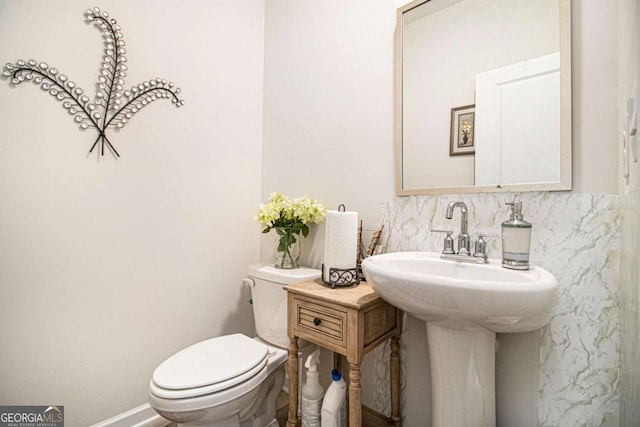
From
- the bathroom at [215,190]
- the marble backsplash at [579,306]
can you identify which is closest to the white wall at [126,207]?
the bathroom at [215,190]

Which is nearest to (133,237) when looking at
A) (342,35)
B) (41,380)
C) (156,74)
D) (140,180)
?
(140,180)

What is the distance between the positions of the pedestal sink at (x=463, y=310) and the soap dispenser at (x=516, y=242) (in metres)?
0.04

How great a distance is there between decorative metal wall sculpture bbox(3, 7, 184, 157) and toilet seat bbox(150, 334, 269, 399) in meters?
0.95

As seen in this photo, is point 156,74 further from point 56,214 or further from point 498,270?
point 498,270

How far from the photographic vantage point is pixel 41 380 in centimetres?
111

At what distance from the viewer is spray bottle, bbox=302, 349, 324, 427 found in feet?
3.76

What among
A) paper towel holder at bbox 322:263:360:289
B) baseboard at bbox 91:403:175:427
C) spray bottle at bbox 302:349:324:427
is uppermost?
paper towel holder at bbox 322:263:360:289

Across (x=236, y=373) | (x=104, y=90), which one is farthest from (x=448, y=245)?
(x=104, y=90)

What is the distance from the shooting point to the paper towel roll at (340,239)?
Answer: 1.14 metres

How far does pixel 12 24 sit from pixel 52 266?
917 mm

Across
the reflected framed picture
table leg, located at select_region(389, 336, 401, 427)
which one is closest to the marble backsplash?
the reflected framed picture

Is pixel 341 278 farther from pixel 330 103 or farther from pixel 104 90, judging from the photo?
pixel 104 90

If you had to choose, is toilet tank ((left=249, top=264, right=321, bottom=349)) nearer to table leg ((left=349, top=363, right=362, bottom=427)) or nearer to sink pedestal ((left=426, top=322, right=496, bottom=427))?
table leg ((left=349, top=363, right=362, bottom=427))

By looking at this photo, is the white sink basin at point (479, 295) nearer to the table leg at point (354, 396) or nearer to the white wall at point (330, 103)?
the table leg at point (354, 396)
